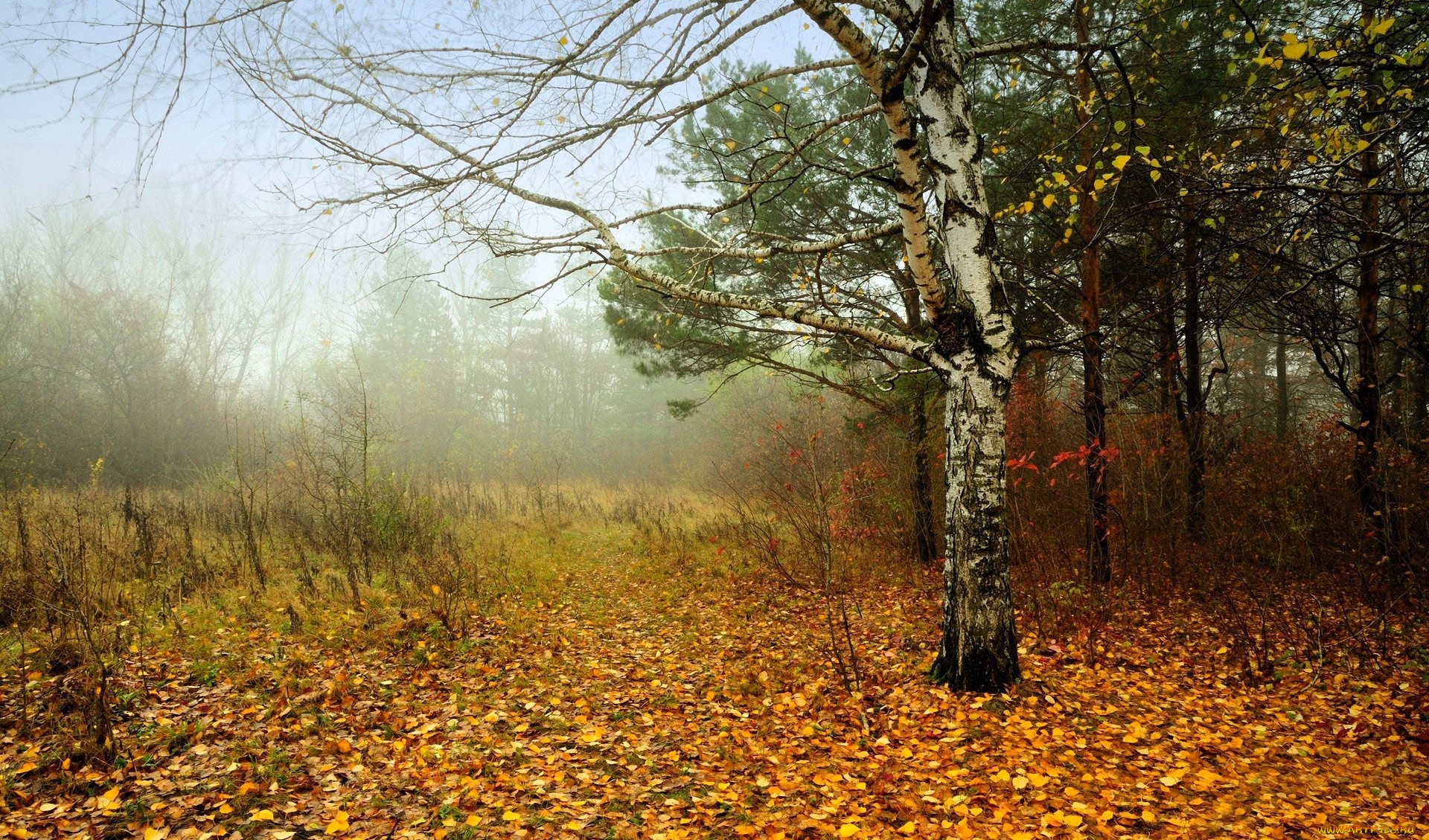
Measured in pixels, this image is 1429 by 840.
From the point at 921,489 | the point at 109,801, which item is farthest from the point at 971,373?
the point at 109,801

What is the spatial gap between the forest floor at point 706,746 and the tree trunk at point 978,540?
0.22 m

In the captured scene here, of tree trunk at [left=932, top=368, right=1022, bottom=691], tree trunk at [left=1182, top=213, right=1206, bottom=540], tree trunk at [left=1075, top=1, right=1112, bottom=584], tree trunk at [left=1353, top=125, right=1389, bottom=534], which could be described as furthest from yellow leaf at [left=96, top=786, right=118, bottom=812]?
tree trunk at [left=1353, top=125, right=1389, bottom=534]

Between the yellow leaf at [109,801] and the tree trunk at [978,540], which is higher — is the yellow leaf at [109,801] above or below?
below

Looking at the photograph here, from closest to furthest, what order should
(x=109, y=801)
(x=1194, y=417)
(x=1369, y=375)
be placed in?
1. (x=109, y=801)
2. (x=1369, y=375)
3. (x=1194, y=417)

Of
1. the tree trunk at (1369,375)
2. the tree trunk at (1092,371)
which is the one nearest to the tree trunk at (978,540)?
the tree trunk at (1092,371)

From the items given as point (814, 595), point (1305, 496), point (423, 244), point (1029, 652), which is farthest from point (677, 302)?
point (1305, 496)

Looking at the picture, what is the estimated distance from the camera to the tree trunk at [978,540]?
3.80m

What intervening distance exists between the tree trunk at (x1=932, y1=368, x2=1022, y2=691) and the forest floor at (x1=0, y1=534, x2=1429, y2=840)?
215 mm

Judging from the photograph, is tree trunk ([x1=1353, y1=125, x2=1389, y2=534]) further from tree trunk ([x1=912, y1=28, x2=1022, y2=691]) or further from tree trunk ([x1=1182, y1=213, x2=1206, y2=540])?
tree trunk ([x1=912, y1=28, x2=1022, y2=691])

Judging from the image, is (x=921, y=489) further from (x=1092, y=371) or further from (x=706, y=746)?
(x=706, y=746)

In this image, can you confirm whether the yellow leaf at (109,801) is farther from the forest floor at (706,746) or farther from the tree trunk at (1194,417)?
the tree trunk at (1194,417)

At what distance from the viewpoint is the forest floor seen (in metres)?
2.90

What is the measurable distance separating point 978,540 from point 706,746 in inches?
82.9

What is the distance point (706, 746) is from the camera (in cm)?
385
